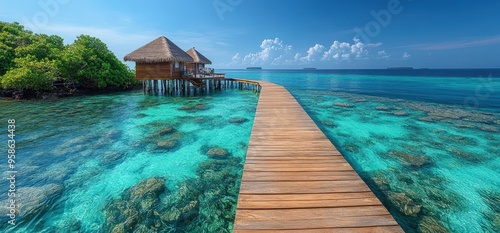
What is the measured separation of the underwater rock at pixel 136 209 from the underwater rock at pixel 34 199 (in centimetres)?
133

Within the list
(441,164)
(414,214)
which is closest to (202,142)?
(414,214)

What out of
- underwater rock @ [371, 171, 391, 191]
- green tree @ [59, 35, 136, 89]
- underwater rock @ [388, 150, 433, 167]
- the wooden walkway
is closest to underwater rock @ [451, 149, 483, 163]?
underwater rock @ [388, 150, 433, 167]

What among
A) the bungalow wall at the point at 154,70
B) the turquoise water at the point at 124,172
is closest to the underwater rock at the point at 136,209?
the turquoise water at the point at 124,172

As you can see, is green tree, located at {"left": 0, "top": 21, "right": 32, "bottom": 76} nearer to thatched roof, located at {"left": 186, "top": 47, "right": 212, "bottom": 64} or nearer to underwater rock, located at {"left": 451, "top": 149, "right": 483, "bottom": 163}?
thatched roof, located at {"left": 186, "top": 47, "right": 212, "bottom": 64}

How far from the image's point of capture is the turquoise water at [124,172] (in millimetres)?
4035

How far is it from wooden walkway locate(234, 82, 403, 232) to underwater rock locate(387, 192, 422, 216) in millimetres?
1545

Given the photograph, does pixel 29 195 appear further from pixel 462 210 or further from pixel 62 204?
pixel 462 210

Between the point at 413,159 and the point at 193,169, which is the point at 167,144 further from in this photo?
the point at 413,159

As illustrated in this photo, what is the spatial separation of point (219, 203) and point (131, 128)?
7245mm

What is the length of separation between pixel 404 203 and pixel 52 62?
23.4 metres

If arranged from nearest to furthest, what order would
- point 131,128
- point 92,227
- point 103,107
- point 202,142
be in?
point 92,227, point 202,142, point 131,128, point 103,107

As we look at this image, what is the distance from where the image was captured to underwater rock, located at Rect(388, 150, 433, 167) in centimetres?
629

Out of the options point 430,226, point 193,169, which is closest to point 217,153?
point 193,169

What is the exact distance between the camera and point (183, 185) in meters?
5.25
